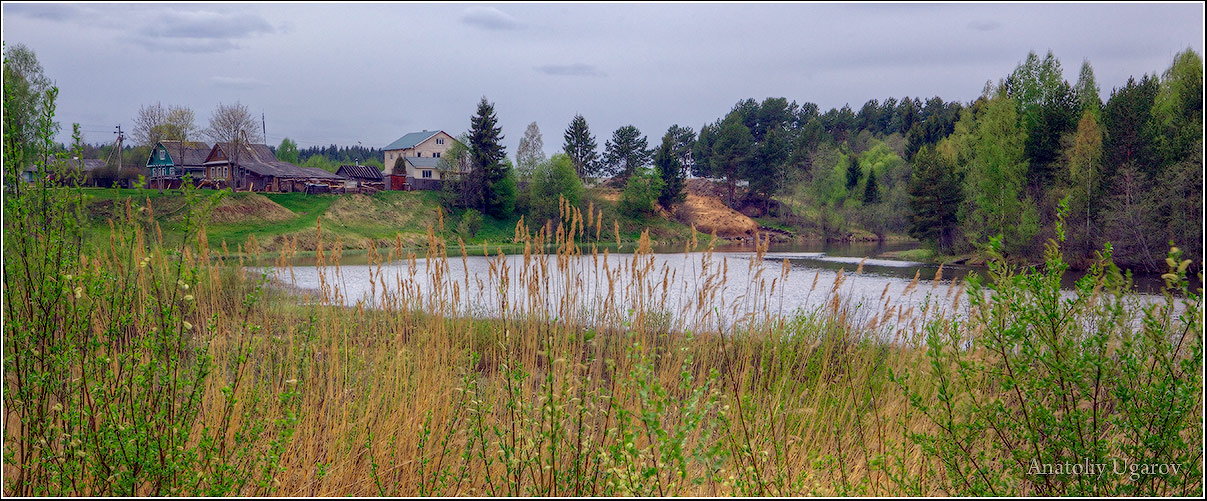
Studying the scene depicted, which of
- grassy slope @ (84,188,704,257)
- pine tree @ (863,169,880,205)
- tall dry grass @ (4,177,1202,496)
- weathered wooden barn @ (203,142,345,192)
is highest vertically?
weathered wooden barn @ (203,142,345,192)

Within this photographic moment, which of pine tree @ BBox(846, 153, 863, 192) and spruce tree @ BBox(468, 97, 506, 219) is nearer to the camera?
spruce tree @ BBox(468, 97, 506, 219)

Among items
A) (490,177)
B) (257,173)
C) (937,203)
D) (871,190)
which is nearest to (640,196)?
(490,177)

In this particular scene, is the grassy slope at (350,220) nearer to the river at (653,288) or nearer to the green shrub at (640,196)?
the green shrub at (640,196)

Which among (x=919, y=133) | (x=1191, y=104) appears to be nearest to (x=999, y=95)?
(x=1191, y=104)

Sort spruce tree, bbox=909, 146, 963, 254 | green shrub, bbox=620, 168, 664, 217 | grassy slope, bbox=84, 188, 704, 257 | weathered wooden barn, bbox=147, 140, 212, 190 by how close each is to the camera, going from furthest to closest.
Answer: weathered wooden barn, bbox=147, 140, 212, 190 < green shrub, bbox=620, 168, 664, 217 < grassy slope, bbox=84, 188, 704, 257 < spruce tree, bbox=909, 146, 963, 254

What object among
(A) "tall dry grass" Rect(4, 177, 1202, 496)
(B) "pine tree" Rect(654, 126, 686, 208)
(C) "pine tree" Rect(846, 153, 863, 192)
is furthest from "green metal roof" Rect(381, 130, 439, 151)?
(A) "tall dry grass" Rect(4, 177, 1202, 496)

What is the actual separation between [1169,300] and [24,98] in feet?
20.5

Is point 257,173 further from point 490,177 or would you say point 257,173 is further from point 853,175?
point 853,175

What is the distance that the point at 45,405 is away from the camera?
265 cm

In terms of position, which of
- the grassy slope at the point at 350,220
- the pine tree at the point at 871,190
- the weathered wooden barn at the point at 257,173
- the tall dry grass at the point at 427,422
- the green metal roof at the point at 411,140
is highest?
the green metal roof at the point at 411,140

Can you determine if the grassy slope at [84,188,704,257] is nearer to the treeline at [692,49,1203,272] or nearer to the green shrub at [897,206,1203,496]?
the treeline at [692,49,1203,272]

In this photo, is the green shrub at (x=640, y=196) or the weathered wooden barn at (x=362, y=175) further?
the weathered wooden barn at (x=362, y=175)

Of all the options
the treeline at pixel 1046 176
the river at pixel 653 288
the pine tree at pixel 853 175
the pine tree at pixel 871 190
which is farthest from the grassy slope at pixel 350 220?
the pine tree at pixel 853 175

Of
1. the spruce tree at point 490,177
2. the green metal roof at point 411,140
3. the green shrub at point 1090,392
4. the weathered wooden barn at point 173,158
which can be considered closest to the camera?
the green shrub at point 1090,392
